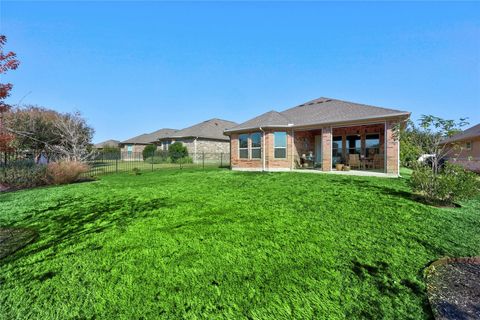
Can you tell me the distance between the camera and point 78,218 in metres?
5.66

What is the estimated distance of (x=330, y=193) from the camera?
726 cm

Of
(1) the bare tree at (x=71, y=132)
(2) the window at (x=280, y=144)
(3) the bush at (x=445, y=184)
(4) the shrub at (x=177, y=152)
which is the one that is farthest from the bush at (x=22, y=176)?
(3) the bush at (x=445, y=184)

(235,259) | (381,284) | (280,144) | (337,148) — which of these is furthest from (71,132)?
(381,284)

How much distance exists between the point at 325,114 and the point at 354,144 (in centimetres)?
357

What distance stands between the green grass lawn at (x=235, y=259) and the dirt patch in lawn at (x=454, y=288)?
5.6 inches

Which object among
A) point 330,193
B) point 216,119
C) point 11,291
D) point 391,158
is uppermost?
point 216,119

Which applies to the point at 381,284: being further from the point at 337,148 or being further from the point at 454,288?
the point at 337,148

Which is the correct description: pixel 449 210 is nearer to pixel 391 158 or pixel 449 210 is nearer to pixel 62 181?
pixel 391 158

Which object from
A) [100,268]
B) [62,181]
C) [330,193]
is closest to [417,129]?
[330,193]

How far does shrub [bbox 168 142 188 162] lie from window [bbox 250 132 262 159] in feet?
45.6

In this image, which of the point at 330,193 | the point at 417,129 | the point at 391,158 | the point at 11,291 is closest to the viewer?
the point at 11,291

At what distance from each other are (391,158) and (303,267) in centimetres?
1108

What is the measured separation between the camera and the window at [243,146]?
16234 millimetres

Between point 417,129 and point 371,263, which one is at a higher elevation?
point 417,129
